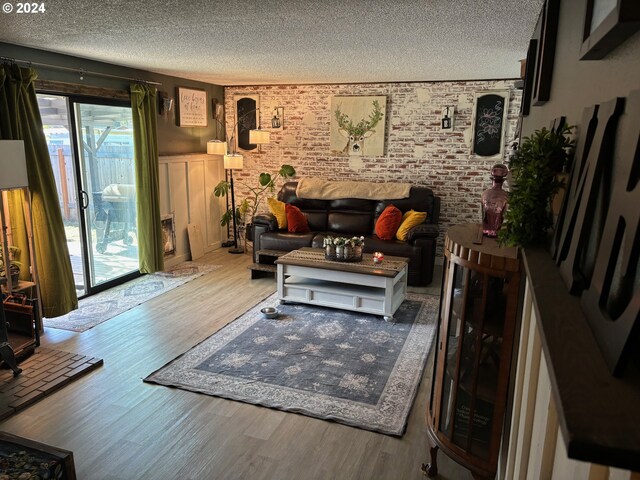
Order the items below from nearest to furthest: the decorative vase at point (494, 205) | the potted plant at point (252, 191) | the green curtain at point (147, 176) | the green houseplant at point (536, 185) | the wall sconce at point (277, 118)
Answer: the green houseplant at point (536, 185) → the decorative vase at point (494, 205) → the green curtain at point (147, 176) → the potted plant at point (252, 191) → the wall sconce at point (277, 118)

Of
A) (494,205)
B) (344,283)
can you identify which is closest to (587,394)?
(494,205)

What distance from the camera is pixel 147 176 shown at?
5.64 metres

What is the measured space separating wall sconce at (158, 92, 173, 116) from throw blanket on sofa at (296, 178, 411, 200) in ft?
6.57

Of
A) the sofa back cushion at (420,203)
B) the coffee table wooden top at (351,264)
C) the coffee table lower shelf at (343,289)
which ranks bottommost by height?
the coffee table lower shelf at (343,289)

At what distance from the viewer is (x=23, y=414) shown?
298cm

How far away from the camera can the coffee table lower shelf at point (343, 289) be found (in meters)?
4.59

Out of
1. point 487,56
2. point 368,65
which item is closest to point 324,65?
point 368,65

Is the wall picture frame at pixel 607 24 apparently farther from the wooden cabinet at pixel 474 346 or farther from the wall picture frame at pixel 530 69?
the wall picture frame at pixel 530 69

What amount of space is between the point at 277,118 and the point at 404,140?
196 cm

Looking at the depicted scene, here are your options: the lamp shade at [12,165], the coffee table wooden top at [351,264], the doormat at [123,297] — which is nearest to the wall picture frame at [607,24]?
the coffee table wooden top at [351,264]

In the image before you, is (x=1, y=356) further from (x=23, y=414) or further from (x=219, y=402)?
(x=219, y=402)

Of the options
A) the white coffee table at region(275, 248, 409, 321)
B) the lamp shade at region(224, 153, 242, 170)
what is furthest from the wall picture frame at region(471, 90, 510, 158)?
the lamp shade at region(224, 153, 242, 170)

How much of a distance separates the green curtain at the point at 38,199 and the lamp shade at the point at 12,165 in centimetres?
37

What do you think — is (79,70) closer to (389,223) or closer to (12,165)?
(12,165)
